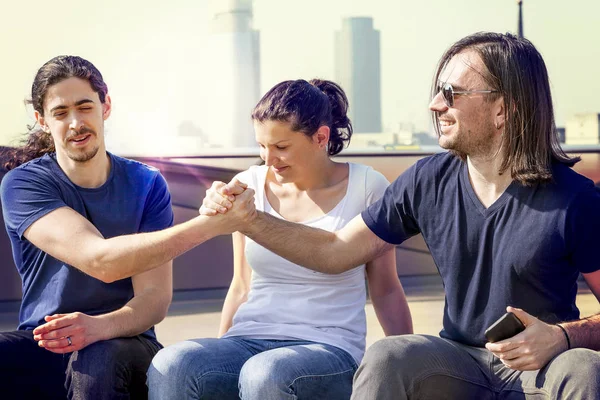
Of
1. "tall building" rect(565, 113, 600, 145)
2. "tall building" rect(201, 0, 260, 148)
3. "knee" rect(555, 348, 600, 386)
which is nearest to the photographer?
"knee" rect(555, 348, 600, 386)

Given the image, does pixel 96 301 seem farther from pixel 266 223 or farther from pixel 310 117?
pixel 310 117

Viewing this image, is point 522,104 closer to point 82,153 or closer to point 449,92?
point 449,92

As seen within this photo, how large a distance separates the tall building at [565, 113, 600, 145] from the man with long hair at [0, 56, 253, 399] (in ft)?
20.2

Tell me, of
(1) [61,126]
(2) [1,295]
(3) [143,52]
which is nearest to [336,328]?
(1) [61,126]

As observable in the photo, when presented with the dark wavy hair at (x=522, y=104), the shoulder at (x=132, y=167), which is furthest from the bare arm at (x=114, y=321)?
the dark wavy hair at (x=522, y=104)

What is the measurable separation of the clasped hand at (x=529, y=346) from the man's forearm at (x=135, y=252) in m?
0.90

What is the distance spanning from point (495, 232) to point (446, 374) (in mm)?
342

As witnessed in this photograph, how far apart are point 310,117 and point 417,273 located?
404 cm

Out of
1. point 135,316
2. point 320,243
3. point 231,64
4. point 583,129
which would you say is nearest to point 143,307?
point 135,316

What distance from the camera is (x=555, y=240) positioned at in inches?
76.2

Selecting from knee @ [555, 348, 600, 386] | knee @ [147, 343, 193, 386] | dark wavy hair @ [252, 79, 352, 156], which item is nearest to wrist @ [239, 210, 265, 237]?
dark wavy hair @ [252, 79, 352, 156]

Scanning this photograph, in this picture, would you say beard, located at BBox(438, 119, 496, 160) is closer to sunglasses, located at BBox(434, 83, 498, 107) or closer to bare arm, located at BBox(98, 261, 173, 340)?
sunglasses, located at BBox(434, 83, 498, 107)

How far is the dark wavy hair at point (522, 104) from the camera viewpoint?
2.05 metres

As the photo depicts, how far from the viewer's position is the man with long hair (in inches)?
87.7
